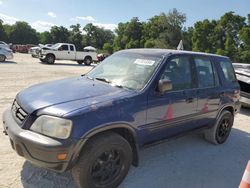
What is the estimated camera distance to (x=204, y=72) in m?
5.27

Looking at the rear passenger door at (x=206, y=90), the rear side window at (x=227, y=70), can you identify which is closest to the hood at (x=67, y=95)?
the rear passenger door at (x=206, y=90)

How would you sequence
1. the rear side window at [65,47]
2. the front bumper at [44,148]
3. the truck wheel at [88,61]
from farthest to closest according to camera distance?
the truck wheel at [88,61]
the rear side window at [65,47]
the front bumper at [44,148]

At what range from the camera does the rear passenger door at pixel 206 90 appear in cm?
504

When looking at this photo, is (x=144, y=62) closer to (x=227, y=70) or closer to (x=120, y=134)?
(x=120, y=134)

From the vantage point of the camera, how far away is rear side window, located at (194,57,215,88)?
507 centimetres

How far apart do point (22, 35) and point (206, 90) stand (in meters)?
87.7

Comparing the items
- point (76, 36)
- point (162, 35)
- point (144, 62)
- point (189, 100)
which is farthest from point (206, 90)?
point (76, 36)

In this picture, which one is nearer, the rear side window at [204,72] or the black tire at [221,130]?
the rear side window at [204,72]

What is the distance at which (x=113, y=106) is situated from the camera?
139 inches

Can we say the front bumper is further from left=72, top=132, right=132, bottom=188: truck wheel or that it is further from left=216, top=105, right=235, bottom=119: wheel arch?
left=216, top=105, right=235, bottom=119: wheel arch

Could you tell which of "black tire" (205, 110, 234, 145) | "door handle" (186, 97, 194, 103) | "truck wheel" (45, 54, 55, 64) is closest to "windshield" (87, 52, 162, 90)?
"door handle" (186, 97, 194, 103)

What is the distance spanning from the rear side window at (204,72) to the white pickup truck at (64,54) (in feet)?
66.6

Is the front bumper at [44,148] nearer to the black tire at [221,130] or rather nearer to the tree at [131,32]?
the black tire at [221,130]

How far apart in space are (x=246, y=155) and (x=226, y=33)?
40286mm
